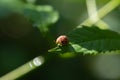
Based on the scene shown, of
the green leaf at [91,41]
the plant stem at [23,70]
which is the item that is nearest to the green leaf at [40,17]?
the plant stem at [23,70]

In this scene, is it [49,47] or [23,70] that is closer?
[23,70]

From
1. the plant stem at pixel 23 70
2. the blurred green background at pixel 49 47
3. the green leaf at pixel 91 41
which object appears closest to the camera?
the green leaf at pixel 91 41

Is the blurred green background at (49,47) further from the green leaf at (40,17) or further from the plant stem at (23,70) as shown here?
the plant stem at (23,70)

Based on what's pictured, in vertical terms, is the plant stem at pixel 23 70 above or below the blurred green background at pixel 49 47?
below

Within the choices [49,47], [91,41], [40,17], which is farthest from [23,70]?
[49,47]

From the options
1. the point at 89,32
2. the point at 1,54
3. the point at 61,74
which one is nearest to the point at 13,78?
the point at 89,32

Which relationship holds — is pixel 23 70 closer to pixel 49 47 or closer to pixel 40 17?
pixel 40 17
